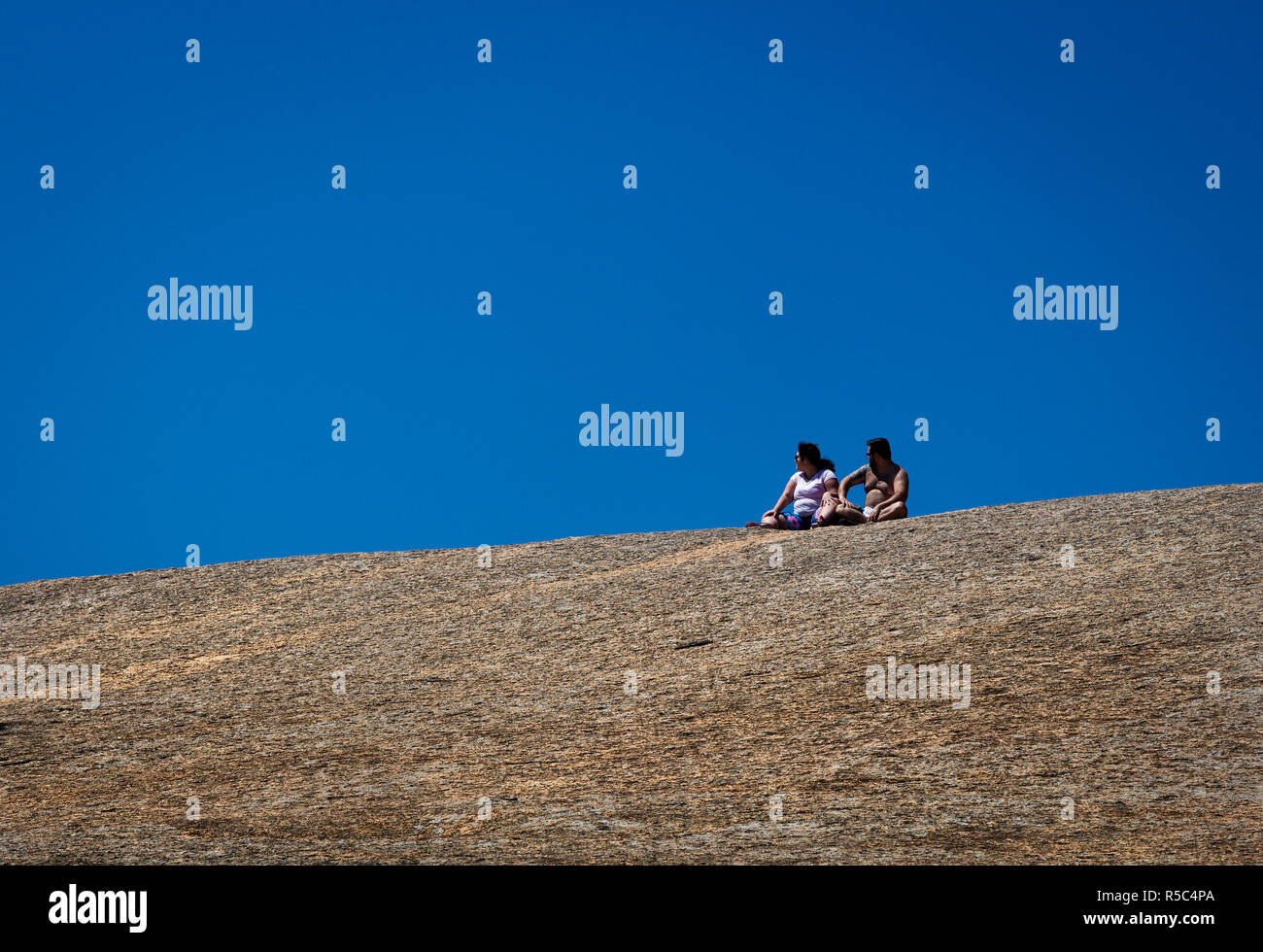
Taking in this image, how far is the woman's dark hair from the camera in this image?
659 inches

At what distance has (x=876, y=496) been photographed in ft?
54.6

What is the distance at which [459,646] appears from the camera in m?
13.4

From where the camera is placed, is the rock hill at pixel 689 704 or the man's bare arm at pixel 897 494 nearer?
the rock hill at pixel 689 704

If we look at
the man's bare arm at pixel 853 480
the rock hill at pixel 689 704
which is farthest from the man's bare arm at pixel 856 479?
the rock hill at pixel 689 704

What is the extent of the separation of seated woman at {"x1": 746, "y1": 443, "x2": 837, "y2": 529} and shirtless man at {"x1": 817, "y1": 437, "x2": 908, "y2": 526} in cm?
15

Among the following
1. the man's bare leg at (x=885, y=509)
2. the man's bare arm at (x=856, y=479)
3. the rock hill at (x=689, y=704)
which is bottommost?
the rock hill at (x=689, y=704)

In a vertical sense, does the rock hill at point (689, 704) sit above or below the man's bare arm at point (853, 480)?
below

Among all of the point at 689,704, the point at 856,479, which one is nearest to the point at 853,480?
the point at 856,479

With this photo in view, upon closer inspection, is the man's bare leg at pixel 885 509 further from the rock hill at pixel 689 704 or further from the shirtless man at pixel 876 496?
the rock hill at pixel 689 704

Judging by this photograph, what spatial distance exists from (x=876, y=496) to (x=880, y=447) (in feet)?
2.48

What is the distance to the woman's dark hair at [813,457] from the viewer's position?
16750 millimetres
